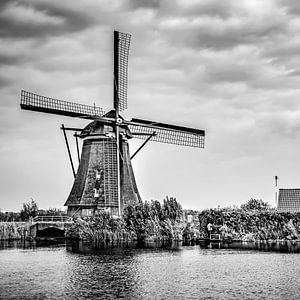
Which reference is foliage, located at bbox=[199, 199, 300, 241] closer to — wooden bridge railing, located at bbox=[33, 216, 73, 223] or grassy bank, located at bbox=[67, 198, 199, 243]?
grassy bank, located at bbox=[67, 198, 199, 243]

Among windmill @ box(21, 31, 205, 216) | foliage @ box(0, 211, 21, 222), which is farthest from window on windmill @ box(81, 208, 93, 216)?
foliage @ box(0, 211, 21, 222)

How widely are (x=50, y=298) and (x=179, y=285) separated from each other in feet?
20.5

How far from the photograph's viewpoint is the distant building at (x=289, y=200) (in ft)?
190

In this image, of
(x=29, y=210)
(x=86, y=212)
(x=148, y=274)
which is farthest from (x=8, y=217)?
(x=148, y=274)

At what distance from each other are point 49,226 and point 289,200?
22654 mm

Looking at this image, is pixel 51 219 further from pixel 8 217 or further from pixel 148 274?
pixel 148 274

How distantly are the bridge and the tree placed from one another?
6.31m

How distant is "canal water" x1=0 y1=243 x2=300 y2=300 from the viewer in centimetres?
2558

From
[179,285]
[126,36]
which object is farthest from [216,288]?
[126,36]

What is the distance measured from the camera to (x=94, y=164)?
52719 mm

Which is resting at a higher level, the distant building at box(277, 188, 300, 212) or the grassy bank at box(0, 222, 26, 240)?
the distant building at box(277, 188, 300, 212)

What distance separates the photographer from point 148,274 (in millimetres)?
31219

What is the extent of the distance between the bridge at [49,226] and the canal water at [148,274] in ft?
39.7

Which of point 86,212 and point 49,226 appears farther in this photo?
point 49,226
